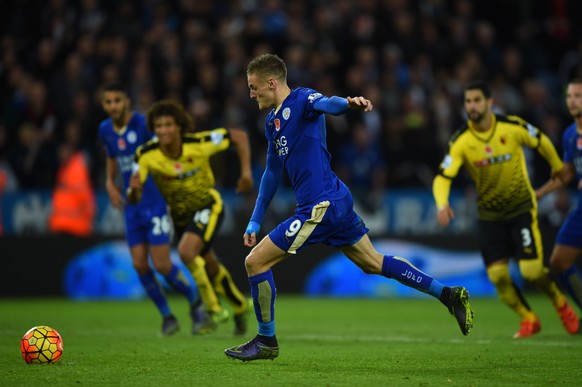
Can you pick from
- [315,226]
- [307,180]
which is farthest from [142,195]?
[315,226]

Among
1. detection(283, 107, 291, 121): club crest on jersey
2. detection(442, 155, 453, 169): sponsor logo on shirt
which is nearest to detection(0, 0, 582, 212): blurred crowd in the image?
detection(442, 155, 453, 169): sponsor logo on shirt

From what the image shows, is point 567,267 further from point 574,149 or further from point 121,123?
point 121,123

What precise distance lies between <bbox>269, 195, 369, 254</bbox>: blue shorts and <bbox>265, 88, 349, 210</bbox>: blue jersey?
7 centimetres

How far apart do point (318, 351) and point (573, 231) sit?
328cm

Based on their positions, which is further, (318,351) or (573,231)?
(573,231)

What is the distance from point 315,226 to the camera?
8.12 m

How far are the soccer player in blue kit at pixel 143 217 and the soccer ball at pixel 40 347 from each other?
10.0ft

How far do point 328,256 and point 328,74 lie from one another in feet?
11.8

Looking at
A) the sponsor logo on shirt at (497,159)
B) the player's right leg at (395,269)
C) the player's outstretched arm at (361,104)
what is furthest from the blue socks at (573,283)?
the player's outstretched arm at (361,104)

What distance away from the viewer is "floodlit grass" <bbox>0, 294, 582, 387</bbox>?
736cm

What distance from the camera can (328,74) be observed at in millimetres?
18984

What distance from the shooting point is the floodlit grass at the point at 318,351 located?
7363mm

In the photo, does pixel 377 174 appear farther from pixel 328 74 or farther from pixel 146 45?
pixel 146 45

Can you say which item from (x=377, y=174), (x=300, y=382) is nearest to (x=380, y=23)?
(x=377, y=174)
